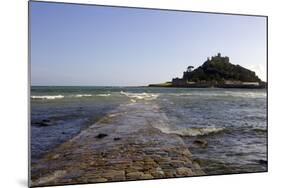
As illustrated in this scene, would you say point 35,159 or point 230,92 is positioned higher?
point 230,92

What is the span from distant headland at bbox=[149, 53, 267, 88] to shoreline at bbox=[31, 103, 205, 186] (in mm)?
333

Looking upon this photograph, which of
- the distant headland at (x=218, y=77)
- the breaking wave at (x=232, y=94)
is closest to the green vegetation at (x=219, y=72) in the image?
the distant headland at (x=218, y=77)

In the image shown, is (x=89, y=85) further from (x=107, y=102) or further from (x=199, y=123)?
(x=199, y=123)

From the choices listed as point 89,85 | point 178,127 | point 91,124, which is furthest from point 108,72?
point 178,127

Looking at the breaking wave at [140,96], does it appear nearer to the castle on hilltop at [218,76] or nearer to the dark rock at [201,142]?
the castle on hilltop at [218,76]

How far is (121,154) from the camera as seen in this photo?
3.03 meters

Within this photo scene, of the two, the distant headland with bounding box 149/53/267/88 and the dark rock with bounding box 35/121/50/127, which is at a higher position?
the distant headland with bounding box 149/53/267/88

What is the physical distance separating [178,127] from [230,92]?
1.85 feet

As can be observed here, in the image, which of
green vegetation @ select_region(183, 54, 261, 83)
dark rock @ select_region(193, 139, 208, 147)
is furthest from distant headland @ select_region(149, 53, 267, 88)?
dark rock @ select_region(193, 139, 208, 147)

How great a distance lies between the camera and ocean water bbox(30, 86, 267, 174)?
288 centimetres

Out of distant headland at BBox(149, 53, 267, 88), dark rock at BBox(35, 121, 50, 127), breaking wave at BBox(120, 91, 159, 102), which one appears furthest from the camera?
distant headland at BBox(149, 53, 267, 88)

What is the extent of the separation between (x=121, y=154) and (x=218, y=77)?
42.1 inches

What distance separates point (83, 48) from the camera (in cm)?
299

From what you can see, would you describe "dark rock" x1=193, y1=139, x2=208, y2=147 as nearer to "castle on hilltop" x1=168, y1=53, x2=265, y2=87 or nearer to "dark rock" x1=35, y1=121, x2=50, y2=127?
"castle on hilltop" x1=168, y1=53, x2=265, y2=87
